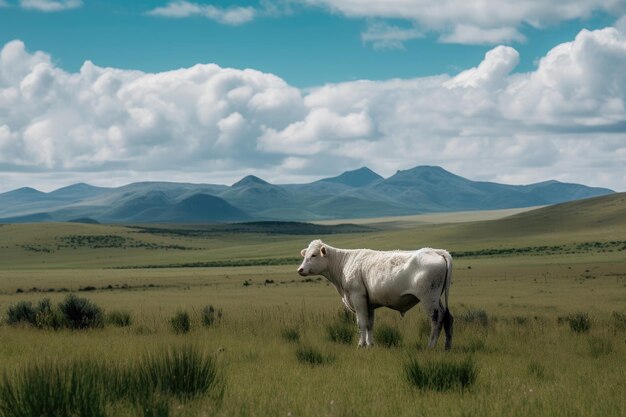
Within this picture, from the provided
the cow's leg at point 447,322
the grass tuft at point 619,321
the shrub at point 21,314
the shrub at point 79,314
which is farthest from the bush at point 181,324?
the grass tuft at point 619,321

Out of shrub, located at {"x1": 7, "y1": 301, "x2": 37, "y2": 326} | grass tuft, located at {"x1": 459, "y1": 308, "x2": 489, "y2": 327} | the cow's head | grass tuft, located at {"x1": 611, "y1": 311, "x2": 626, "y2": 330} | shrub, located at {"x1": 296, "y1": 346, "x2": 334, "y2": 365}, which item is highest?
the cow's head

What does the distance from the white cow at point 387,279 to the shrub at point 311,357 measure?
257cm

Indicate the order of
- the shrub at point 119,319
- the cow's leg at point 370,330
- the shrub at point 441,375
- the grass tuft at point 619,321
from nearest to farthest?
the shrub at point 441,375 → the cow's leg at point 370,330 → the grass tuft at point 619,321 → the shrub at point 119,319

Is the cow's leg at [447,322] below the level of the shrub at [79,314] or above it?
above

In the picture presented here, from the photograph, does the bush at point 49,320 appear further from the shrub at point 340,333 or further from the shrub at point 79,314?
the shrub at point 340,333

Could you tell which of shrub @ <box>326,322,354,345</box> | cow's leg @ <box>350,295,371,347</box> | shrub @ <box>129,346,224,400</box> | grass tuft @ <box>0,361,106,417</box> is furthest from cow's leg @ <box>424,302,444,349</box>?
grass tuft @ <box>0,361,106,417</box>

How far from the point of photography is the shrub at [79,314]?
721 inches

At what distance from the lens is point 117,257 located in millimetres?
135750

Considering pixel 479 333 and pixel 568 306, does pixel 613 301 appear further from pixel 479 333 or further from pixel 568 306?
pixel 479 333

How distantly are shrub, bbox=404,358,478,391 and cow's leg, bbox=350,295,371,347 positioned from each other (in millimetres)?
5064

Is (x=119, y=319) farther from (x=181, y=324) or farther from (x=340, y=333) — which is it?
(x=340, y=333)

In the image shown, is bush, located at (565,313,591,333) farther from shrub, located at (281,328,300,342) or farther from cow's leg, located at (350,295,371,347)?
shrub, located at (281,328,300,342)

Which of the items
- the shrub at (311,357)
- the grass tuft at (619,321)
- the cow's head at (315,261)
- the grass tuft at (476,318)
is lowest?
the grass tuft at (619,321)

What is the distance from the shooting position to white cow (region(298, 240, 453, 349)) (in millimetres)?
14531
